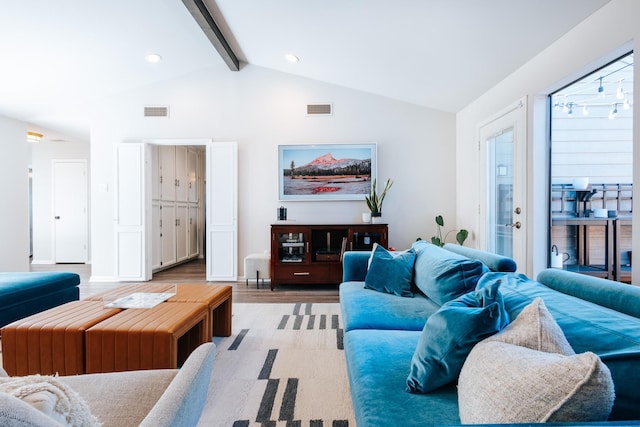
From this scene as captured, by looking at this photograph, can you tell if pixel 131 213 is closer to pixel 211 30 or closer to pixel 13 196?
pixel 13 196

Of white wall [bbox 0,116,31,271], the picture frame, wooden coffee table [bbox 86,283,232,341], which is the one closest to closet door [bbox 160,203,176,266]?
white wall [bbox 0,116,31,271]

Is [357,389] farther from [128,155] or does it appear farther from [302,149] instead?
[128,155]

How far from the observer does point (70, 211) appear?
6.87 metres

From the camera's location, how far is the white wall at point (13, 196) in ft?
16.0

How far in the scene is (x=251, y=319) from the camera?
10.4 feet

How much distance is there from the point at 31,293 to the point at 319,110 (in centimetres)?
390

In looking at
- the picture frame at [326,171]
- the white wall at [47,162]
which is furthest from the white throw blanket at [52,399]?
the white wall at [47,162]

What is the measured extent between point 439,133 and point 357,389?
450 cm

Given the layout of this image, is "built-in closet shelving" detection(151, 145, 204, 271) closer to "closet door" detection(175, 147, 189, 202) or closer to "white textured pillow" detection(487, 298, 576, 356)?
"closet door" detection(175, 147, 189, 202)

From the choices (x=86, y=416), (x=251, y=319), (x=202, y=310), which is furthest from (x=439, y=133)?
(x=86, y=416)

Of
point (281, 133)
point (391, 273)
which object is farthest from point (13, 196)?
point (391, 273)

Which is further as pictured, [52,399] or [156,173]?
[156,173]

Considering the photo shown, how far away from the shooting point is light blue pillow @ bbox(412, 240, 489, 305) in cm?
184

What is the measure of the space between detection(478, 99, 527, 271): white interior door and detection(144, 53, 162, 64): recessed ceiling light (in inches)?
166
